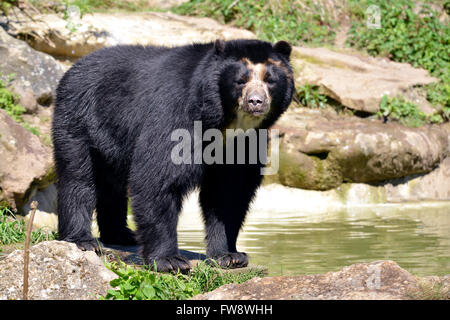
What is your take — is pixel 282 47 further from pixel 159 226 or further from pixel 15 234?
pixel 15 234

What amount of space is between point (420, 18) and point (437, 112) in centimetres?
308

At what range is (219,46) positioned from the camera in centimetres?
485

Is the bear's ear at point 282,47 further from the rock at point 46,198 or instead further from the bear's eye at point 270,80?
the rock at point 46,198

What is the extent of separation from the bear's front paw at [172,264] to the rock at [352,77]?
6467 millimetres

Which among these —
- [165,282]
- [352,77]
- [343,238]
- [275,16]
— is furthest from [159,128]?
[275,16]

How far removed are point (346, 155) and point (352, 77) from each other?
218 cm

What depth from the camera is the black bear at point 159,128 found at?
4.84 m

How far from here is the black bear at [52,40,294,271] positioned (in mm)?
4840

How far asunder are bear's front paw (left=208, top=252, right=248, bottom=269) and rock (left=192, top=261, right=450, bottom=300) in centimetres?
108

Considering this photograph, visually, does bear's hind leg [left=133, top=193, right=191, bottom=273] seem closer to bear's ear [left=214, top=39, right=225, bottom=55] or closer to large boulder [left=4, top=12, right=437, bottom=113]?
bear's ear [left=214, top=39, right=225, bottom=55]

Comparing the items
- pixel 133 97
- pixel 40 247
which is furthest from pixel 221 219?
pixel 40 247

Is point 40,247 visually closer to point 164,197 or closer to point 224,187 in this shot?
point 164,197

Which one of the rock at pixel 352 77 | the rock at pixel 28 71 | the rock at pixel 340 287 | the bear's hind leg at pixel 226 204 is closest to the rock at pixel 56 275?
the rock at pixel 340 287
